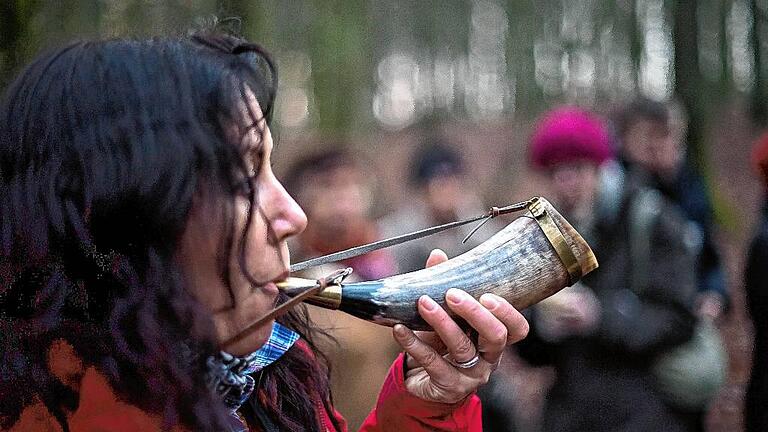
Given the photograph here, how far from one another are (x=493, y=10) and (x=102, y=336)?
32.3 meters

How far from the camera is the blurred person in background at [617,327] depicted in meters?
4.38

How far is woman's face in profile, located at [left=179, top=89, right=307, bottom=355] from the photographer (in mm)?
1682

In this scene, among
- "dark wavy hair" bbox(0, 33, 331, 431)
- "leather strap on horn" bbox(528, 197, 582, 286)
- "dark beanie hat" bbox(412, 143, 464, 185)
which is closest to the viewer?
"dark wavy hair" bbox(0, 33, 331, 431)

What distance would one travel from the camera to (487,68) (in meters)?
35.5

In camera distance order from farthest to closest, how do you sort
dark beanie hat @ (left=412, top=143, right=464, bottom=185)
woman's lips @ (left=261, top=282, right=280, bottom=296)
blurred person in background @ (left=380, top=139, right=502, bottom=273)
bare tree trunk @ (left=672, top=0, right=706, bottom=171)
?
bare tree trunk @ (left=672, top=0, right=706, bottom=171) < dark beanie hat @ (left=412, top=143, right=464, bottom=185) < blurred person in background @ (left=380, top=139, right=502, bottom=273) < woman's lips @ (left=261, top=282, right=280, bottom=296)

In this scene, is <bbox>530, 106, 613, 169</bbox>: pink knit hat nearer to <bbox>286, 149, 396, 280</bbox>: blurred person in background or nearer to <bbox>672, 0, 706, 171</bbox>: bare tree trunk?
<bbox>286, 149, 396, 280</bbox>: blurred person in background

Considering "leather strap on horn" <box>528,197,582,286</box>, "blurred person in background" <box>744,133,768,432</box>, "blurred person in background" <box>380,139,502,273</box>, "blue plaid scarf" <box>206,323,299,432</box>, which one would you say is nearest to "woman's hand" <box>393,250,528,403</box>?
"leather strap on horn" <box>528,197,582,286</box>

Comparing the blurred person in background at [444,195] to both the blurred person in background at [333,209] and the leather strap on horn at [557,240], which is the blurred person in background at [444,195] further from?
the leather strap on horn at [557,240]

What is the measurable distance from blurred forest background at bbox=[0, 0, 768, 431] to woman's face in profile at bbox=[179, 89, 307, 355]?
1.23 feet

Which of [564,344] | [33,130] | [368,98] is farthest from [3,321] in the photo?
[368,98]

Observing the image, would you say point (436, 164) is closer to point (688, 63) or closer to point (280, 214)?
point (280, 214)

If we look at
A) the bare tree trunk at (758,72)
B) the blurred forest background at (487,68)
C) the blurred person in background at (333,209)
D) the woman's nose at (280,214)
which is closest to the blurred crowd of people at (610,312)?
the blurred person in background at (333,209)

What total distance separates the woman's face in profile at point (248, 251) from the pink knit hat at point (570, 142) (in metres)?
3.41

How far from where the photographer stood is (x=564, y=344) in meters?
4.58
